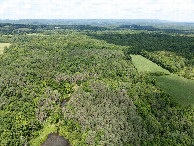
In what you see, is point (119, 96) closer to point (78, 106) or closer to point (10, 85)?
point (78, 106)

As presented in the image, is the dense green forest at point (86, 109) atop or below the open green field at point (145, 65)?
below

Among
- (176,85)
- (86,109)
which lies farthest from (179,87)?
(86,109)

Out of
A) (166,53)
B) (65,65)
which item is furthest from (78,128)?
(166,53)

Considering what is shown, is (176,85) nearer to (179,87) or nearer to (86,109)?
(179,87)

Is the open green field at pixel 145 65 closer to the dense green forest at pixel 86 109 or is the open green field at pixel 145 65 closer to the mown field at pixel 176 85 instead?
the mown field at pixel 176 85

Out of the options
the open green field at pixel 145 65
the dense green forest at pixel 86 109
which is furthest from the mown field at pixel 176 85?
the dense green forest at pixel 86 109

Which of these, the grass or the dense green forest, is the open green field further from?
the dense green forest

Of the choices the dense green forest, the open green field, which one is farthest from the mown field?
the dense green forest
